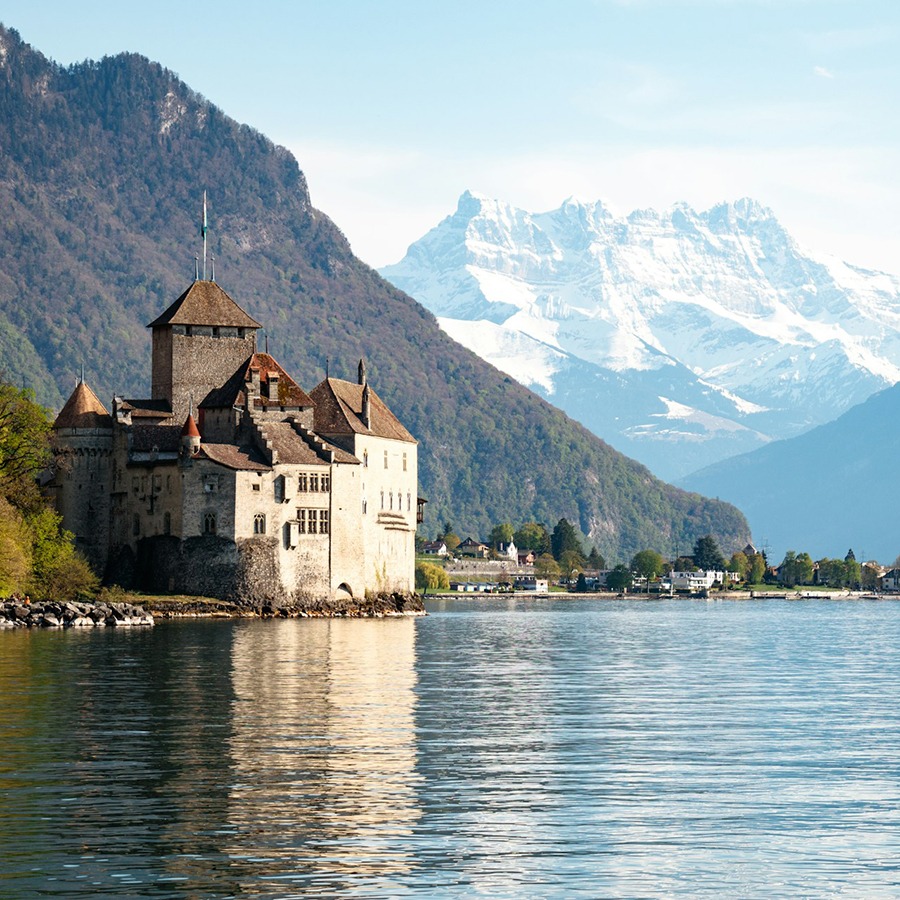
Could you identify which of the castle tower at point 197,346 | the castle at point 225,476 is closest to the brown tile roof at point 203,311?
the castle tower at point 197,346

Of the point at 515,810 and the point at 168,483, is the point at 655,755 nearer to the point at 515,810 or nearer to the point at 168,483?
the point at 515,810

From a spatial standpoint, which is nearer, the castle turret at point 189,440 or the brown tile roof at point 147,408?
the castle turret at point 189,440

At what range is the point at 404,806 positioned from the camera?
42438mm

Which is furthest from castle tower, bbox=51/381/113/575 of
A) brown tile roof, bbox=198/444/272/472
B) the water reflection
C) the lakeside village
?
the water reflection

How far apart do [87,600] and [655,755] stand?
79843 mm

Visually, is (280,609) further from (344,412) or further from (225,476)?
(344,412)

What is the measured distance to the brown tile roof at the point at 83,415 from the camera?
14188cm

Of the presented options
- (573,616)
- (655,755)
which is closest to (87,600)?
(573,616)

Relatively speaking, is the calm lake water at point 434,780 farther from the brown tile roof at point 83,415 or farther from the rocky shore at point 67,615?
the brown tile roof at point 83,415

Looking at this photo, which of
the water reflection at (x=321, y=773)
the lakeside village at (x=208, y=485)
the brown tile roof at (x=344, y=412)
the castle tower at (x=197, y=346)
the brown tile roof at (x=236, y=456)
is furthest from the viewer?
the castle tower at (x=197, y=346)

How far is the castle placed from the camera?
135625 mm

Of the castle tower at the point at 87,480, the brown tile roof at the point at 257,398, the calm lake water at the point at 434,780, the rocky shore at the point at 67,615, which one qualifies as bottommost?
the calm lake water at the point at 434,780

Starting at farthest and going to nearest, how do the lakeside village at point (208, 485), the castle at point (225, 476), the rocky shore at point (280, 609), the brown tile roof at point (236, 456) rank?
the castle at point (225, 476) → the brown tile roof at point (236, 456) → the rocky shore at point (280, 609) → the lakeside village at point (208, 485)

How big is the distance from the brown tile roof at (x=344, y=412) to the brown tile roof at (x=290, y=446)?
4829mm
